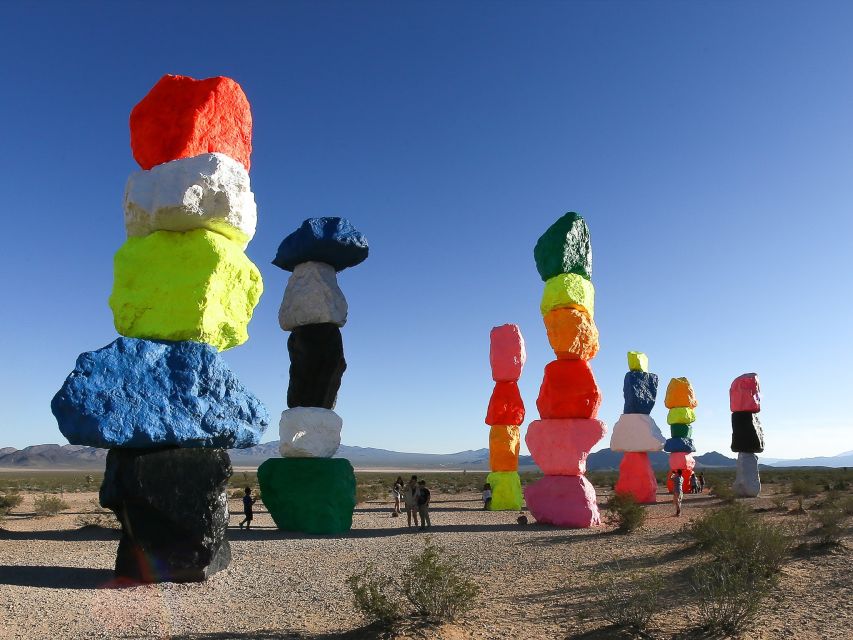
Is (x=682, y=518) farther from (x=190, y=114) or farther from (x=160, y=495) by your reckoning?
(x=190, y=114)

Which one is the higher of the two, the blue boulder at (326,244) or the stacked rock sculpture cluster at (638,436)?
the blue boulder at (326,244)

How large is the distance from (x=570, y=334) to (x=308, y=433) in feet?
19.7

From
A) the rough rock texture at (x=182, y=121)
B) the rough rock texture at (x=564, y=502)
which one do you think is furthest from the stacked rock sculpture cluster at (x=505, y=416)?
the rough rock texture at (x=182, y=121)

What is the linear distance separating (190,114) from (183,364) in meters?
3.38

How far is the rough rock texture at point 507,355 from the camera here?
61.8 feet

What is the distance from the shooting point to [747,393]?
22297 millimetres

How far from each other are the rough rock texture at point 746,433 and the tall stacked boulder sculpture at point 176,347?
63.4 ft

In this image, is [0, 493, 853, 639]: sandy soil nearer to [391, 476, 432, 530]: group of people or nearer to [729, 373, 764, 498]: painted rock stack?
[391, 476, 432, 530]: group of people

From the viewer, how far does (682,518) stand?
15.2 m

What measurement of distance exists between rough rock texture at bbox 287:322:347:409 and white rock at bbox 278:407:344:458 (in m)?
0.29

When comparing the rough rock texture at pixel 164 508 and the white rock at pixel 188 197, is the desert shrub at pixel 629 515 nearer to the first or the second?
the rough rock texture at pixel 164 508

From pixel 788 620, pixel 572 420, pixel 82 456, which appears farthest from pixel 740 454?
pixel 82 456

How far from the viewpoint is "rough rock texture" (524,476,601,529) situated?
524 inches

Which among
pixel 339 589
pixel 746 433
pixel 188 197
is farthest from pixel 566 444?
pixel 746 433
